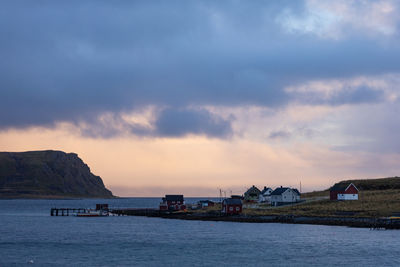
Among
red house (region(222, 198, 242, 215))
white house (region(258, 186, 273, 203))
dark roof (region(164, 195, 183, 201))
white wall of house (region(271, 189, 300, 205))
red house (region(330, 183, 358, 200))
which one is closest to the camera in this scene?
red house (region(222, 198, 242, 215))

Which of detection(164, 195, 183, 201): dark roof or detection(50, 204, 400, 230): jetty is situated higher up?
detection(164, 195, 183, 201): dark roof

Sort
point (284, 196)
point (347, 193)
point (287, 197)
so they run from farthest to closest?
point (287, 197), point (284, 196), point (347, 193)

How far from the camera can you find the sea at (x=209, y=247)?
65.8 metres

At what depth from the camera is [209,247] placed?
80.6 meters

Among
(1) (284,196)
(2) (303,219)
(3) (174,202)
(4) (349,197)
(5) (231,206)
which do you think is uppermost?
(1) (284,196)

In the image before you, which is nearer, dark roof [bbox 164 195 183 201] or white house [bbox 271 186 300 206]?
white house [bbox 271 186 300 206]

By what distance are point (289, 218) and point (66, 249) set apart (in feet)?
180

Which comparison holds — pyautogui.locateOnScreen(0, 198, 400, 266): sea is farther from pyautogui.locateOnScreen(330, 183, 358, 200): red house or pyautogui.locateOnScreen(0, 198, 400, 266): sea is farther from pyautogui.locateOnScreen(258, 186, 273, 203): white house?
pyautogui.locateOnScreen(258, 186, 273, 203): white house

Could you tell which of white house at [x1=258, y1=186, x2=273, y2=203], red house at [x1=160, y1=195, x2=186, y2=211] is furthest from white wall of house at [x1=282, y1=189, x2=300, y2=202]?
red house at [x1=160, y1=195, x2=186, y2=211]

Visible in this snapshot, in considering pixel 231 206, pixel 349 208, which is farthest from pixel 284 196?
pixel 349 208

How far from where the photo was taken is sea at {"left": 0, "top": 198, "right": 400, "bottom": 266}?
216ft

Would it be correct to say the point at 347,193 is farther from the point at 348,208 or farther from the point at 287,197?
the point at 348,208

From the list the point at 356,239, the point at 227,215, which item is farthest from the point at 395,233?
the point at 227,215

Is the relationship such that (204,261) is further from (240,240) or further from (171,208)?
(171,208)
